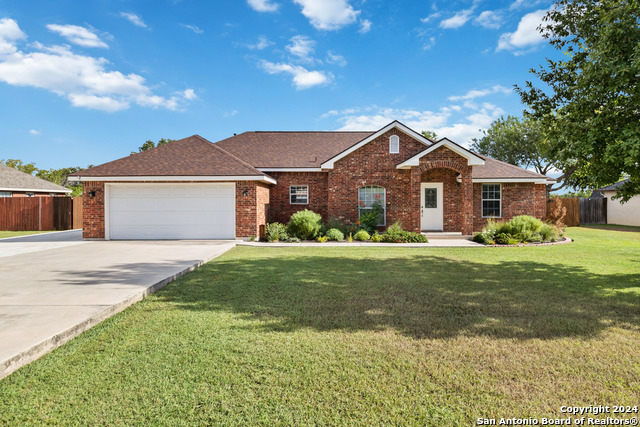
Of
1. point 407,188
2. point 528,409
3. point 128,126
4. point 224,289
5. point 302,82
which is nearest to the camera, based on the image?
point 528,409

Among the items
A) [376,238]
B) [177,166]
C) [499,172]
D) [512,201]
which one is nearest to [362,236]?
[376,238]

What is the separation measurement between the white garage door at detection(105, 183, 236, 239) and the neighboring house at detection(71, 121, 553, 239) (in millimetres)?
43

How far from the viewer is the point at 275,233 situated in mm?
14055

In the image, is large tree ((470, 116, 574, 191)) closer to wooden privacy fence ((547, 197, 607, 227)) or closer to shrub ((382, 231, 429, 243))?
wooden privacy fence ((547, 197, 607, 227))

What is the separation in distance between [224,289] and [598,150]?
7.54 m

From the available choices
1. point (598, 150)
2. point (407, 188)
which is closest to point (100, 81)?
point (407, 188)

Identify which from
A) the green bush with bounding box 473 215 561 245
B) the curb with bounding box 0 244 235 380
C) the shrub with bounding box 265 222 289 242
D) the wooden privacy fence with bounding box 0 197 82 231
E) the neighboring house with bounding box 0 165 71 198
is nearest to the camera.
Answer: the curb with bounding box 0 244 235 380

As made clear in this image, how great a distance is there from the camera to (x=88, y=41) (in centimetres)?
1515

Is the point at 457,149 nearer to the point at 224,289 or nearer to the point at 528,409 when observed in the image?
the point at 224,289

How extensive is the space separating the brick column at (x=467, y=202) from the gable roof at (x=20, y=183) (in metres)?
29.8

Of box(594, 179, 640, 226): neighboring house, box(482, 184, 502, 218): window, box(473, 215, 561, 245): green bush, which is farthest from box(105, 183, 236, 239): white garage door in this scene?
box(594, 179, 640, 226): neighboring house

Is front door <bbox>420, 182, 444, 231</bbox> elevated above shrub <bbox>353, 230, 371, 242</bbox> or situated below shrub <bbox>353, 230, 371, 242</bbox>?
above

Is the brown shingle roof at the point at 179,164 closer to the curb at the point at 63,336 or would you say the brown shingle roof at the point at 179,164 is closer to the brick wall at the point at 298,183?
the brick wall at the point at 298,183

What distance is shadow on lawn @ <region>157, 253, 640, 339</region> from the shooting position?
4.22m
